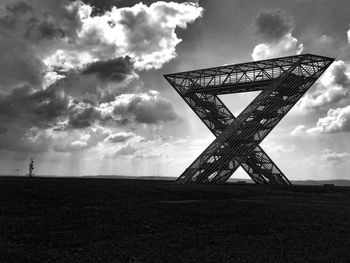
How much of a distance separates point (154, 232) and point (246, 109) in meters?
33.9

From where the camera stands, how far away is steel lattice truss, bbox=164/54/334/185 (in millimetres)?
42719

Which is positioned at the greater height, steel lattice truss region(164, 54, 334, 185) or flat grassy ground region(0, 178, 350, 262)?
steel lattice truss region(164, 54, 334, 185)

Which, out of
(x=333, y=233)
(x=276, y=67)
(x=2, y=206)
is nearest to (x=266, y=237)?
(x=333, y=233)

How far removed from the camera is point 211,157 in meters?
42.8

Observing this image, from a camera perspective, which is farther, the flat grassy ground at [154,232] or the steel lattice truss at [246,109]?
the steel lattice truss at [246,109]

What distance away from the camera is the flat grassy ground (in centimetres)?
980

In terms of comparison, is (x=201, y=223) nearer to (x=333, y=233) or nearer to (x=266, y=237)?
(x=266, y=237)

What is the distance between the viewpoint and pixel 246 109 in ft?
147

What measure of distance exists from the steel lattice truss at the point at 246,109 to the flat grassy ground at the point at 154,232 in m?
22.1

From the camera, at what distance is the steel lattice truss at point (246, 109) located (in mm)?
42719

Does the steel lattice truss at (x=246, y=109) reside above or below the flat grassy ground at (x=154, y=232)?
above

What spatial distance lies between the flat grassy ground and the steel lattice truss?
869 inches

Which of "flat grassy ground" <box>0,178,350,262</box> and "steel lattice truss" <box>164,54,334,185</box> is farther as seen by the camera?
"steel lattice truss" <box>164,54,334,185</box>

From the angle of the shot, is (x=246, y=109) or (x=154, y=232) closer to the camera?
(x=154, y=232)
